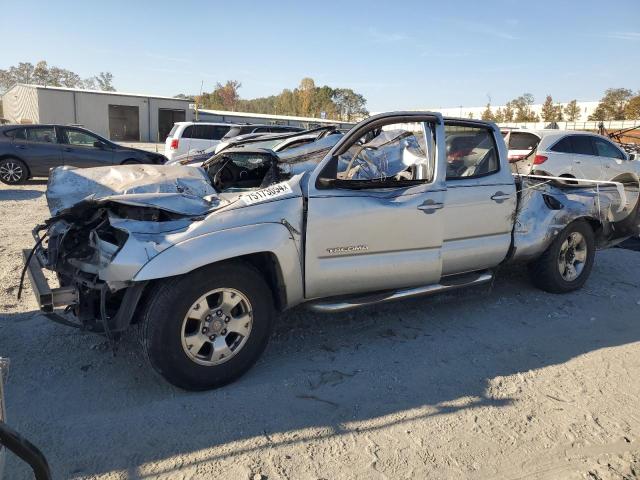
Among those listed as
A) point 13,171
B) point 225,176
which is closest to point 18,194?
point 13,171

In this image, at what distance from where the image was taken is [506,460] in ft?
9.25

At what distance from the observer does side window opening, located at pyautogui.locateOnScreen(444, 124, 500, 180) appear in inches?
186

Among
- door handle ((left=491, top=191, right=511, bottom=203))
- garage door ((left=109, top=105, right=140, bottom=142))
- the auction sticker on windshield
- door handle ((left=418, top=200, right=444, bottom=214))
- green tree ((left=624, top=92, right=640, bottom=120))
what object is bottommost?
door handle ((left=418, top=200, right=444, bottom=214))

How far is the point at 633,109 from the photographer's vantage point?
167 ft

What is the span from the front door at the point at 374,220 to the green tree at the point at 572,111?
2476 inches

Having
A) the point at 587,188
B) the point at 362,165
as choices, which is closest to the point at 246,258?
the point at 362,165

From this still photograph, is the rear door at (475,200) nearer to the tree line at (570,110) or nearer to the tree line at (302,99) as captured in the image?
the tree line at (570,110)

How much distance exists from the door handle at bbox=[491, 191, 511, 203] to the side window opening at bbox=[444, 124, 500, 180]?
0.22 metres

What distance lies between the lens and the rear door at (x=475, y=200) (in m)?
4.39

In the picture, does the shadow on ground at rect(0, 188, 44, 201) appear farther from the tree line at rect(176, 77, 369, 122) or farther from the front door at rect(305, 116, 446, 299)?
the tree line at rect(176, 77, 369, 122)

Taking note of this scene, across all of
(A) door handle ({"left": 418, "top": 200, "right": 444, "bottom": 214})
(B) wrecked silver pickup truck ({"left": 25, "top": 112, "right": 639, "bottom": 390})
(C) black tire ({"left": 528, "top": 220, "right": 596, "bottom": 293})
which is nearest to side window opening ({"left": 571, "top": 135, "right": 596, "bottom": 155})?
(C) black tire ({"left": 528, "top": 220, "right": 596, "bottom": 293})

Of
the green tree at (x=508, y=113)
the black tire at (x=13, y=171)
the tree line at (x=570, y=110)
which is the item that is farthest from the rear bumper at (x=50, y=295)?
the green tree at (x=508, y=113)

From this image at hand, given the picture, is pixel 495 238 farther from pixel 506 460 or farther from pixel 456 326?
pixel 506 460

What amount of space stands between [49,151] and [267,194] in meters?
11.1
